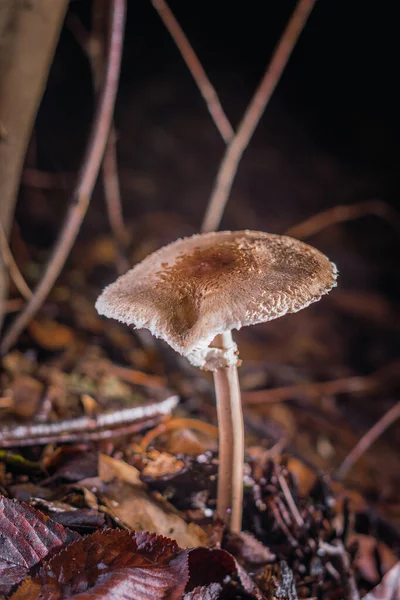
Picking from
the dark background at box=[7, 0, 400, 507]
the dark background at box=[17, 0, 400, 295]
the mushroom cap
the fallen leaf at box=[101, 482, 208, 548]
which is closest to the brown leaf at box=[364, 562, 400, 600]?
the fallen leaf at box=[101, 482, 208, 548]

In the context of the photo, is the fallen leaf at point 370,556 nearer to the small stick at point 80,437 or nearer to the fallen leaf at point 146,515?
the fallen leaf at point 146,515

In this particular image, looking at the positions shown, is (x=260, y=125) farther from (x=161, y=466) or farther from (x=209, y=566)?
(x=209, y=566)

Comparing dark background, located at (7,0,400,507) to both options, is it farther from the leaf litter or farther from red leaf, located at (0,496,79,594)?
red leaf, located at (0,496,79,594)

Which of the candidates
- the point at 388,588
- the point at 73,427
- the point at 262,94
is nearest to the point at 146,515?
the point at 73,427

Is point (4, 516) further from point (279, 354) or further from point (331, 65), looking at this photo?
point (331, 65)

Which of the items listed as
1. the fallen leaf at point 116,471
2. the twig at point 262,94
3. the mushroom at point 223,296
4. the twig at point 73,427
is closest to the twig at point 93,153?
the twig at point 262,94

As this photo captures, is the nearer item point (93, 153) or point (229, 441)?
point (229, 441)
